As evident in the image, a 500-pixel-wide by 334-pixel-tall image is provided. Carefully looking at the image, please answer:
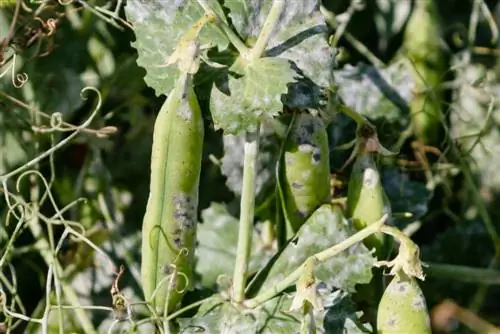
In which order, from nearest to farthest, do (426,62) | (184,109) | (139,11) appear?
(184,109)
(139,11)
(426,62)

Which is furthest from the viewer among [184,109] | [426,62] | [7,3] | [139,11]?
[426,62]

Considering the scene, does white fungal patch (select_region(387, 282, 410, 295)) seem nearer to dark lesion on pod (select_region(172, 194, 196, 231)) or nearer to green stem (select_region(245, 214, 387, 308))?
green stem (select_region(245, 214, 387, 308))

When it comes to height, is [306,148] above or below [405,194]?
above

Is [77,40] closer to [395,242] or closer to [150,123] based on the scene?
[150,123]

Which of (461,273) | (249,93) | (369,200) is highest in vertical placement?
(249,93)

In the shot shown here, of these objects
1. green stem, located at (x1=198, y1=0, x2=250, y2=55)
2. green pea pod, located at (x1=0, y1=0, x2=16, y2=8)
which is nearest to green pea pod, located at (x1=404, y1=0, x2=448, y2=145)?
green stem, located at (x1=198, y1=0, x2=250, y2=55)

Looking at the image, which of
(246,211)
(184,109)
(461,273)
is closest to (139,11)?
(184,109)

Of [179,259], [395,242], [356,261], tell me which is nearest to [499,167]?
[395,242]

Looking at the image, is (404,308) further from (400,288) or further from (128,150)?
(128,150)
